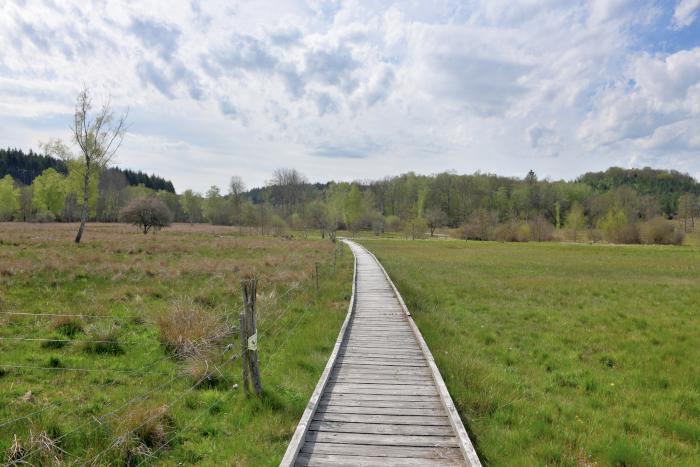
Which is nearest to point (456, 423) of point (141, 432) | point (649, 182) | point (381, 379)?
point (381, 379)

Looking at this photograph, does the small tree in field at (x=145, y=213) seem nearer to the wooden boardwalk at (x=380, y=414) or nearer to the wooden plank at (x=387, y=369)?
the wooden boardwalk at (x=380, y=414)

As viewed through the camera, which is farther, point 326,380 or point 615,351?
point 615,351

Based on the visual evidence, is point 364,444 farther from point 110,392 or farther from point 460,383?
point 110,392

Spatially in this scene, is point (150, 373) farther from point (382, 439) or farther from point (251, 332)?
point (382, 439)

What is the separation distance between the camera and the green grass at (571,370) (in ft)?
13.8

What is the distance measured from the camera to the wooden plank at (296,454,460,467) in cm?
346

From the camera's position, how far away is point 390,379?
5.61 metres

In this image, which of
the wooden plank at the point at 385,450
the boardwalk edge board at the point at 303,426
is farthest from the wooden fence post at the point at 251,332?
the wooden plank at the point at 385,450

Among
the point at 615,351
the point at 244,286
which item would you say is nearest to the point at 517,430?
the point at 244,286

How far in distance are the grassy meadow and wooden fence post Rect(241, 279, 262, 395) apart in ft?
1.02

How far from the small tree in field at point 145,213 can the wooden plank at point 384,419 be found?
4251 centimetres

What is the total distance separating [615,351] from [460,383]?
508 centimetres

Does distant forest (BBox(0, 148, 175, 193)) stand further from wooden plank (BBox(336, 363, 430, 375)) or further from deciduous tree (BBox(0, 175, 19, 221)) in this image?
wooden plank (BBox(336, 363, 430, 375))

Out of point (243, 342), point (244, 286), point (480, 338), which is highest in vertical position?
point (244, 286)
